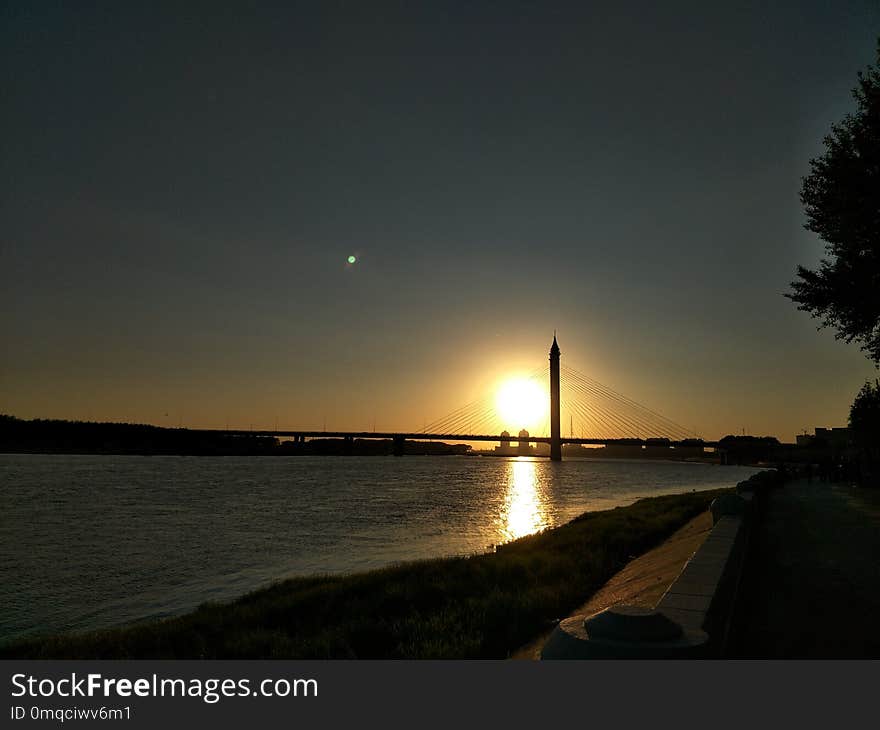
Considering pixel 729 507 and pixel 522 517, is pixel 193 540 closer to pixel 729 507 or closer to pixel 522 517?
pixel 522 517

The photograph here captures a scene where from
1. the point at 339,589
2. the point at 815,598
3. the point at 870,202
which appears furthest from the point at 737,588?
the point at 870,202

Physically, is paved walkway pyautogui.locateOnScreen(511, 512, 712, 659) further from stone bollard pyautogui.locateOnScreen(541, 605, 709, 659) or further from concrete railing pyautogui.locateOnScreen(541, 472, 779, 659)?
stone bollard pyautogui.locateOnScreen(541, 605, 709, 659)

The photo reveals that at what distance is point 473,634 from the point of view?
921cm

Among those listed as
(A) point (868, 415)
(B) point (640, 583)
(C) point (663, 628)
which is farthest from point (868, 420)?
(C) point (663, 628)

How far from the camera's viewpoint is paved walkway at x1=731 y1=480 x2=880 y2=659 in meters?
7.35

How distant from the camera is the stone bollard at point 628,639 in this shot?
15.8 ft

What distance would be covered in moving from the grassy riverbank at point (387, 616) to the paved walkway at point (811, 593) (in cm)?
312

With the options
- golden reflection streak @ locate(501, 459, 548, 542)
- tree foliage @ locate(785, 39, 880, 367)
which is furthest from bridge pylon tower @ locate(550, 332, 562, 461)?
tree foliage @ locate(785, 39, 880, 367)

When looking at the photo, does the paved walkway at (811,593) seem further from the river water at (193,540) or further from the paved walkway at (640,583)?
the river water at (193,540)

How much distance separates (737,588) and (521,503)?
145 feet

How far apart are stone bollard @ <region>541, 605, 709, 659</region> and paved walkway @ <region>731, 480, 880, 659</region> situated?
2.57m
